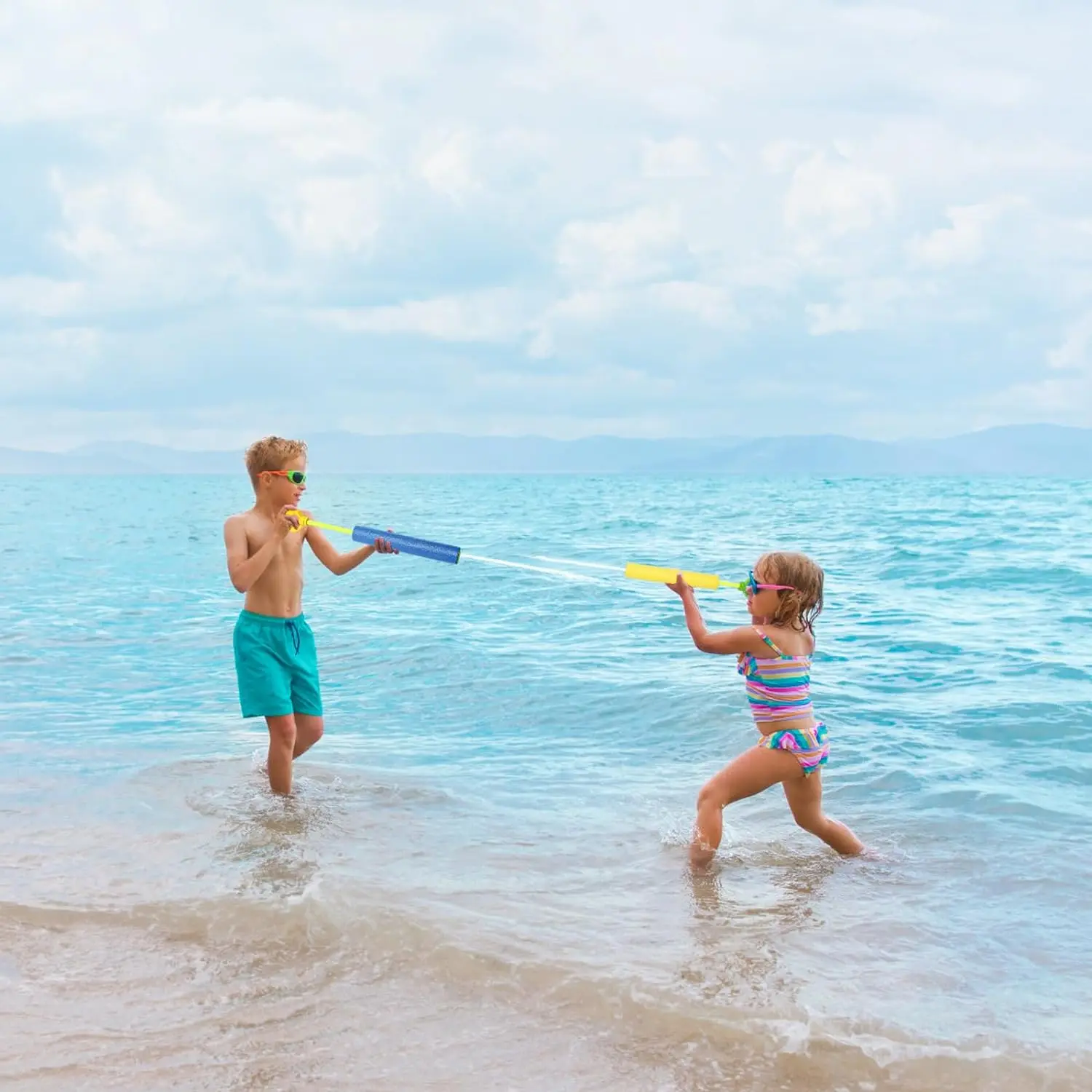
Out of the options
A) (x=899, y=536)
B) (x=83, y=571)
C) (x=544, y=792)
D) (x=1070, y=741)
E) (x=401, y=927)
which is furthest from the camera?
(x=899, y=536)

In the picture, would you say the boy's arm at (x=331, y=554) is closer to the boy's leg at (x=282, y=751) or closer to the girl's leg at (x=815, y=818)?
the boy's leg at (x=282, y=751)

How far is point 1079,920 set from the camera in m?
4.35

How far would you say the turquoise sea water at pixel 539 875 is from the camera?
3.34m

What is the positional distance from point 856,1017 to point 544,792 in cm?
259

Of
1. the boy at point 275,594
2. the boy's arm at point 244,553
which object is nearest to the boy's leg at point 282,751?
the boy at point 275,594

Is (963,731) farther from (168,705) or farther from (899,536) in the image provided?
(899,536)

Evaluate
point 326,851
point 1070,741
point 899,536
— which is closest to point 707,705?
point 1070,741

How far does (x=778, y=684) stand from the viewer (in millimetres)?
4805

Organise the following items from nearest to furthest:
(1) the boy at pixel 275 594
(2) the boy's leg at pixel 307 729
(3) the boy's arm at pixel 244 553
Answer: (3) the boy's arm at pixel 244 553 → (1) the boy at pixel 275 594 → (2) the boy's leg at pixel 307 729

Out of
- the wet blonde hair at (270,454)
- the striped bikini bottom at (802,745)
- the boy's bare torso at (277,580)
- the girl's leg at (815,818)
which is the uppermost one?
the wet blonde hair at (270,454)

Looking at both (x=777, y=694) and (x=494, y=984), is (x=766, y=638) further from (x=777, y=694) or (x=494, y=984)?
(x=494, y=984)

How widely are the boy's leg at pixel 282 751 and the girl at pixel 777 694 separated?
2.02 m

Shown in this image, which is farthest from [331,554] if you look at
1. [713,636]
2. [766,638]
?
[766,638]

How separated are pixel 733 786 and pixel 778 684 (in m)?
0.47
